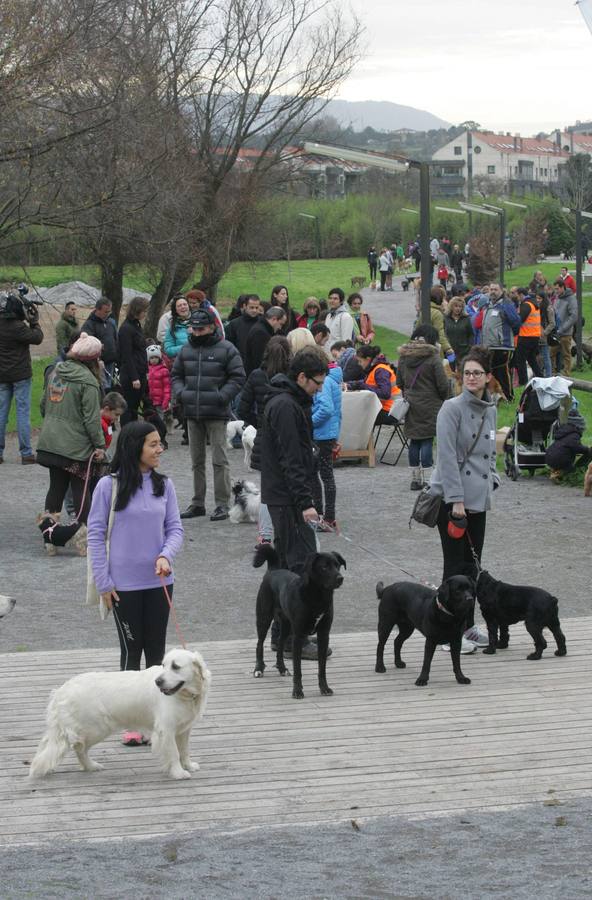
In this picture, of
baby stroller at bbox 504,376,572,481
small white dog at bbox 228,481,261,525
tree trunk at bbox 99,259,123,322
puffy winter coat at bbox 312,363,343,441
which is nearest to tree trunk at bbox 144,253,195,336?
tree trunk at bbox 99,259,123,322

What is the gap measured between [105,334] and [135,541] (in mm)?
11147

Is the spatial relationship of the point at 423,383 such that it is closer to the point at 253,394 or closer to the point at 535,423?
the point at 253,394

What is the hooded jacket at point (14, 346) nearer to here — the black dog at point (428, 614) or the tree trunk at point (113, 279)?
the black dog at point (428, 614)

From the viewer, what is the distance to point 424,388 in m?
14.4

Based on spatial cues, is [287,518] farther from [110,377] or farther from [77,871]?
[110,377]

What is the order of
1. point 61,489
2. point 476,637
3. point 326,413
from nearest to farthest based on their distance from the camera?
point 476,637
point 61,489
point 326,413

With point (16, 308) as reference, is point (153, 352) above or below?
below

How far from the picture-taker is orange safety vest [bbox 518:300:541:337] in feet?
79.4

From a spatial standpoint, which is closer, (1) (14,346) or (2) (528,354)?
(1) (14,346)

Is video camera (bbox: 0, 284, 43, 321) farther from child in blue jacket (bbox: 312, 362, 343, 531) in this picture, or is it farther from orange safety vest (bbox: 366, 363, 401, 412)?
child in blue jacket (bbox: 312, 362, 343, 531)

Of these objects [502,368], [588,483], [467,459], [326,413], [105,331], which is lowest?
[588,483]

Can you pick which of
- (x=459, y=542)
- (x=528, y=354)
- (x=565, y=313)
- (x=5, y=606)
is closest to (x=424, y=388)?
(x=459, y=542)

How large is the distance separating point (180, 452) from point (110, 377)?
56.8 inches

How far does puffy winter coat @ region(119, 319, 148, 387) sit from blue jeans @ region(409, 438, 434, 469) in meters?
4.33
